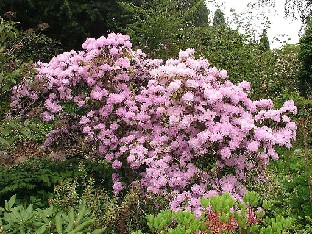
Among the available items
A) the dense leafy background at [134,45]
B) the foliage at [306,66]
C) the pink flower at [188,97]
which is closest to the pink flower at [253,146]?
the dense leafy background at [134,45]

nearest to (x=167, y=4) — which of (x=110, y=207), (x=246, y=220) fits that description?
(x=110, y=207)

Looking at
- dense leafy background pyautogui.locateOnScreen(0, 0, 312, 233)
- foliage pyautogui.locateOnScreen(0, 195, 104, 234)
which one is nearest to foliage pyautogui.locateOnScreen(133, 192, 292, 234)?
foliage pyautogui.locateOnScreen(0, 195, 104, 234)

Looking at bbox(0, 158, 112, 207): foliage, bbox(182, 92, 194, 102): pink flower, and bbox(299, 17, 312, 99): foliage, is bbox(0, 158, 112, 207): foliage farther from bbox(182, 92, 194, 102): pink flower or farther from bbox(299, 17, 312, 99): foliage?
bbox(299, 17, 312, 99): foliage

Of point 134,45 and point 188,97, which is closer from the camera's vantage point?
point 188,97

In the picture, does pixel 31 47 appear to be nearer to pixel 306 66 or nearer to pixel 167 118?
pixel 306 66

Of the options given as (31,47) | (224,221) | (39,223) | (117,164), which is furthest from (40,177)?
(31,47)

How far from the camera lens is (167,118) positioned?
5.61 metres

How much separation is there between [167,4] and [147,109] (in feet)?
28.0

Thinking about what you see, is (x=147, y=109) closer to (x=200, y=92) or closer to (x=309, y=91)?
(x=200, y=92)

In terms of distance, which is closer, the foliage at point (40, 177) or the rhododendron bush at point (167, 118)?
the rhododendron bush at point (167, 118)

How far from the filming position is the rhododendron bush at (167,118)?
495 centimetres

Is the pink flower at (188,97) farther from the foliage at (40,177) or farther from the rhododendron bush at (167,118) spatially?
the foliage at (40,177)

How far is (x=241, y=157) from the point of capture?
500cm

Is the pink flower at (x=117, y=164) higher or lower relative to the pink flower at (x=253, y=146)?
higher
